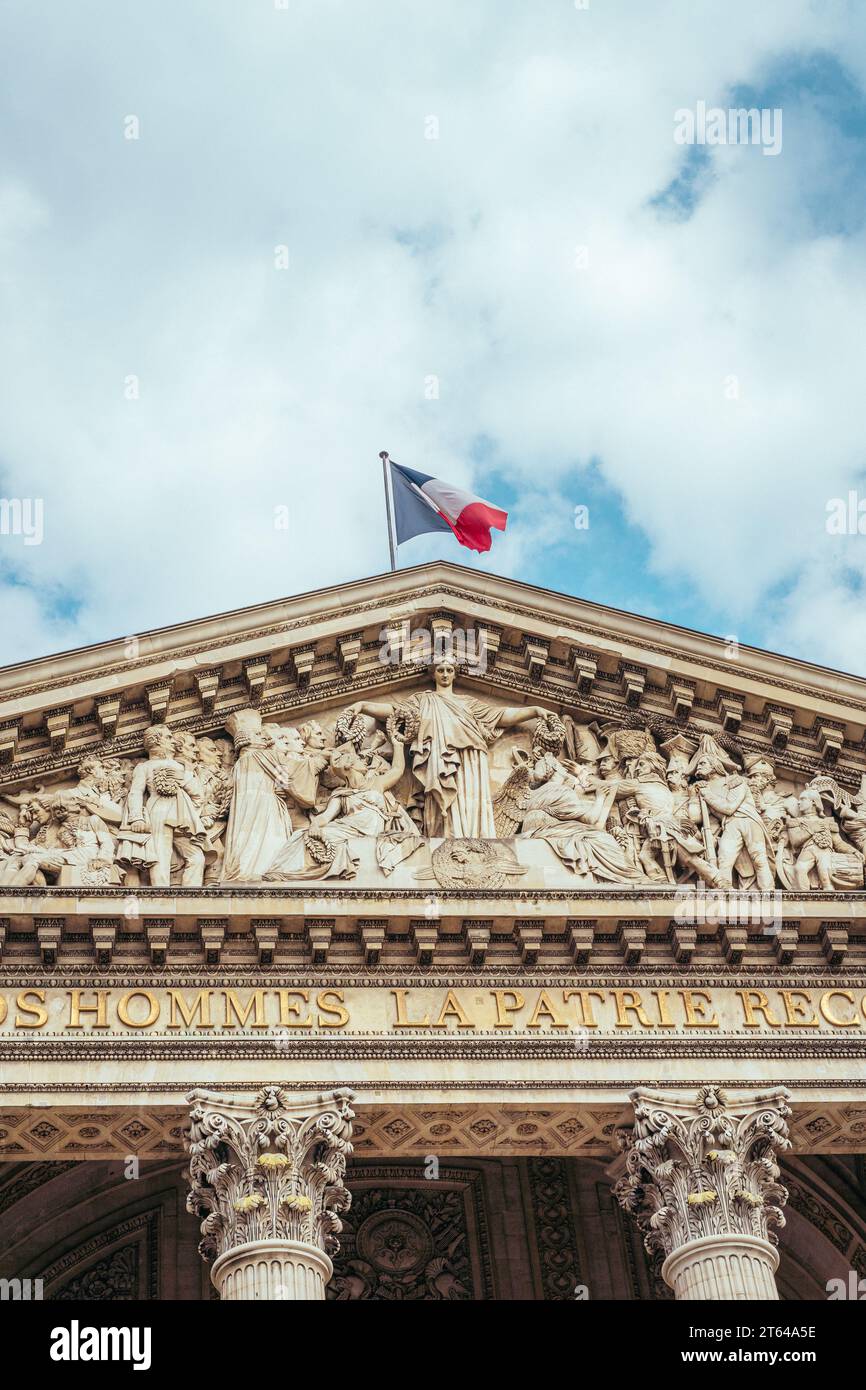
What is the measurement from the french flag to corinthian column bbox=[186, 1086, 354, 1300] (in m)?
9.59

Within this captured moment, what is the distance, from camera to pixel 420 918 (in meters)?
20.9

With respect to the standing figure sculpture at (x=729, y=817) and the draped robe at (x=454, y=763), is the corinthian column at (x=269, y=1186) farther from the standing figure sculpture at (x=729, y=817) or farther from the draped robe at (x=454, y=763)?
the standing figure sculpture at (x=729, y=817)

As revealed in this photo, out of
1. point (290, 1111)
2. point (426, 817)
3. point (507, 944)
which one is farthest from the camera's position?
point (426, 817)

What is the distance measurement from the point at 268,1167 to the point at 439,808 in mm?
5121

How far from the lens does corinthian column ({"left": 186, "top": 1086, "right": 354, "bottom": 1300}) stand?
18.7 m

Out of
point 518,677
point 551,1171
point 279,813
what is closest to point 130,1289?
point 551,1171

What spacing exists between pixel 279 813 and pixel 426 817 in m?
1.76

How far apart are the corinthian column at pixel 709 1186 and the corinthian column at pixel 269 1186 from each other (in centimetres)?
316

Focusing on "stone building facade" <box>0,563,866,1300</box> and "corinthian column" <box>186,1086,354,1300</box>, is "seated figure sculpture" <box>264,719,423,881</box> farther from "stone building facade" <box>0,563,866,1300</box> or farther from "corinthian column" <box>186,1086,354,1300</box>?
"corinthian column" <box>186,1086,354,1300</box>

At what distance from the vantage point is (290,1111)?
19.8 m
